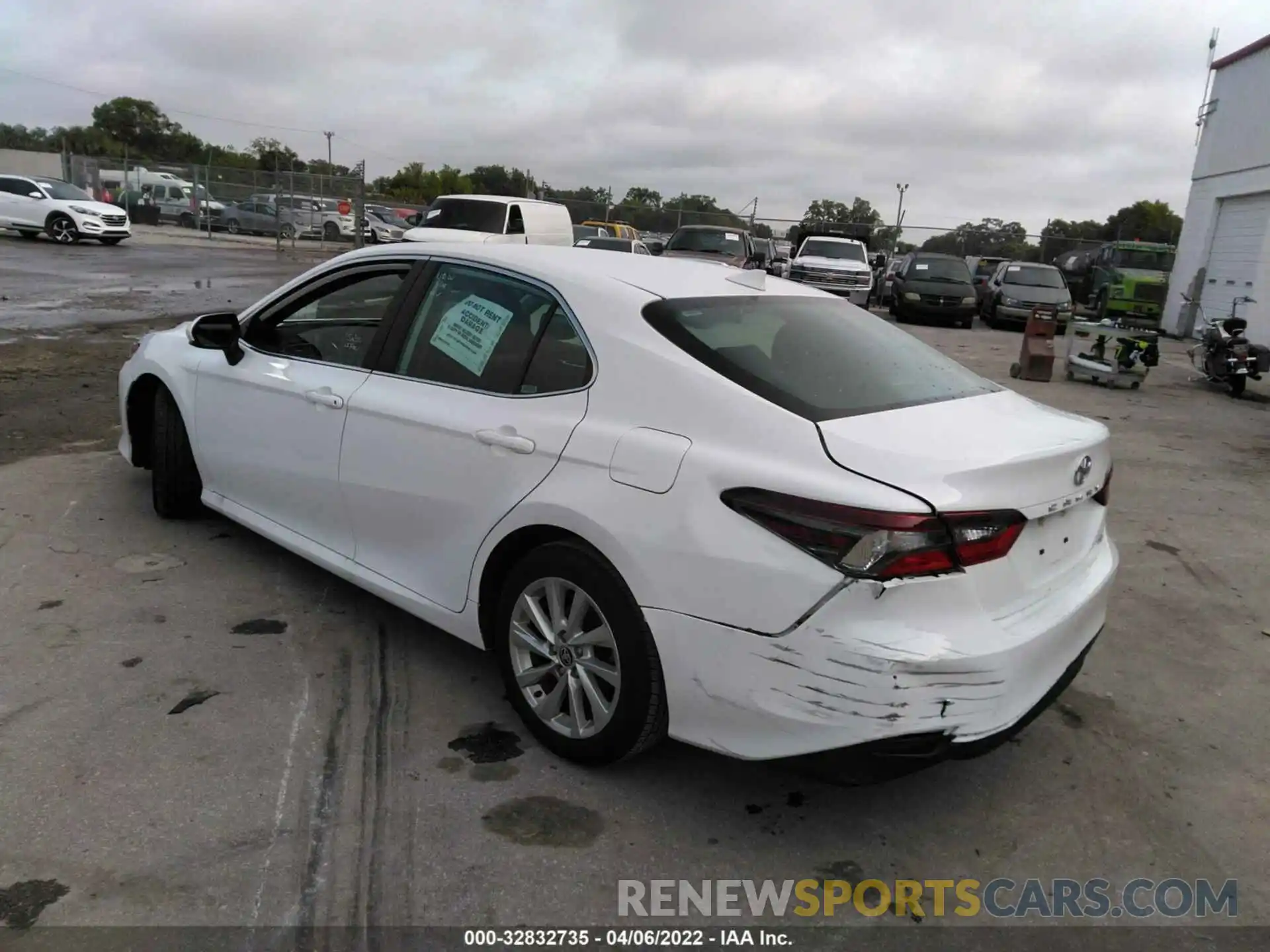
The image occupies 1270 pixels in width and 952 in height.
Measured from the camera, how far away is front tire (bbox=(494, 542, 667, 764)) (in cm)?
269

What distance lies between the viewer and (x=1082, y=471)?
9.11ft

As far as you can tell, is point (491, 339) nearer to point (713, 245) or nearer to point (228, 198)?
point (713, 245)

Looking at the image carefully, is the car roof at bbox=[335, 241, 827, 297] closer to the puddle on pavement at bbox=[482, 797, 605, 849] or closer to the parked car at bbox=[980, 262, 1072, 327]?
the puddle on pavement at bbox=[482, 797, 605, 849]

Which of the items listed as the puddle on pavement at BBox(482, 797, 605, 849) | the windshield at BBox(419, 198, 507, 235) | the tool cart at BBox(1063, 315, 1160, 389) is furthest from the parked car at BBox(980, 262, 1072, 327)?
the puddle on pavement at BBox(482, 797, 605, 849)

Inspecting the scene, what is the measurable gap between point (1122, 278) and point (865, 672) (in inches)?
962

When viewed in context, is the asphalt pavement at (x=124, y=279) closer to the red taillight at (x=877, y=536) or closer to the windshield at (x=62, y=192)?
the windshield at (x=62, y=192)

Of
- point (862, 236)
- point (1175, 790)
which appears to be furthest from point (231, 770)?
point (862, 236)

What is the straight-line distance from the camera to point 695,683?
257cm

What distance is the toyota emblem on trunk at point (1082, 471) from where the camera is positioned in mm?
2744

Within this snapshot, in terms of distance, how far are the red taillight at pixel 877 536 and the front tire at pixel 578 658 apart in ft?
1.77

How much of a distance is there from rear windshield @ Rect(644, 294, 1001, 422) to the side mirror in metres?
2.29

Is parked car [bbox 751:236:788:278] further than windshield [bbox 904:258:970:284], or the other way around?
parked car [bbox 751:236:788:278]

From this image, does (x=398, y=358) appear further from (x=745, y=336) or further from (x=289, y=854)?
(x=289, y=854)

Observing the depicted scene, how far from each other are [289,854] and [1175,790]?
2783 mm
